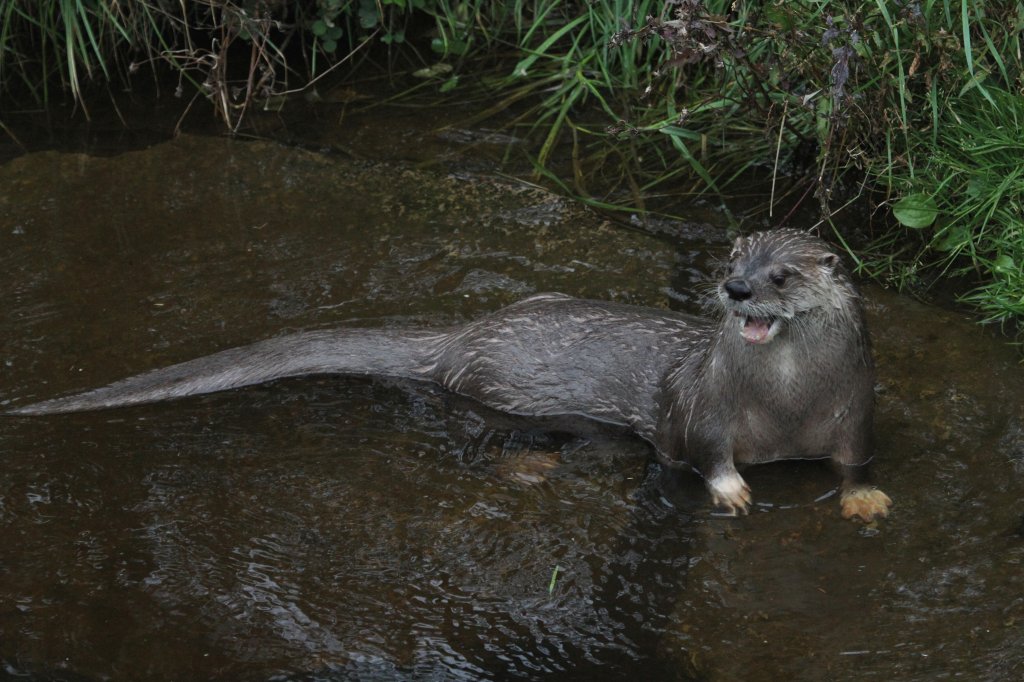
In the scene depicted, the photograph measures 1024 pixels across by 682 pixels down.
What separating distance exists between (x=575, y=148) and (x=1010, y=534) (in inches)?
78.0

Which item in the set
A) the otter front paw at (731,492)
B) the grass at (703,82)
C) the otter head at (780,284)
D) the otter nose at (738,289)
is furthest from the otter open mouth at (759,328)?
the grass at (703,82)

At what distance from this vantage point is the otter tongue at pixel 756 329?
2.59 m

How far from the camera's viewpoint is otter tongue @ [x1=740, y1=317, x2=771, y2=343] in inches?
102

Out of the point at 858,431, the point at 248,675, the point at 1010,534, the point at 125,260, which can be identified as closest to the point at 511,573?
the point at 248,675

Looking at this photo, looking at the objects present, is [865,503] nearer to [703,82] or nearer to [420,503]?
[420,503]

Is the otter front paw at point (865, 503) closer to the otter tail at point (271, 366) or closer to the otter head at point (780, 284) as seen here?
the otter head at point (780, 284)

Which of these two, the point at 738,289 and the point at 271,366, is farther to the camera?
the point at 271,366

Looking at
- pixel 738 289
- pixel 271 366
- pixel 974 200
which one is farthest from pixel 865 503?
pixel 271 366

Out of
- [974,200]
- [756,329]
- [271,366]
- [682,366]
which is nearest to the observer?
[756,329]

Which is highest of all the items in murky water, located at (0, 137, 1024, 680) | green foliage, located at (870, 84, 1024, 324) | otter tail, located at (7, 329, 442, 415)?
green foliage, located at (870, 84, 1024, 324)

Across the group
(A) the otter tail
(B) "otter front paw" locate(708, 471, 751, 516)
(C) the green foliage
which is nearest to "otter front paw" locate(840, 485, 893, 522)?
(B) "otter front paw" locate(708, 471, 751, 516)

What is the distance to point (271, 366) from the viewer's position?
117 inches

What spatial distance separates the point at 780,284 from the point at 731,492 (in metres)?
0.45

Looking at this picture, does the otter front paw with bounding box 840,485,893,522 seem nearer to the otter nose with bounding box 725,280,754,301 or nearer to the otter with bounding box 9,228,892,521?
the otter with bounding box 9,228,892,521
